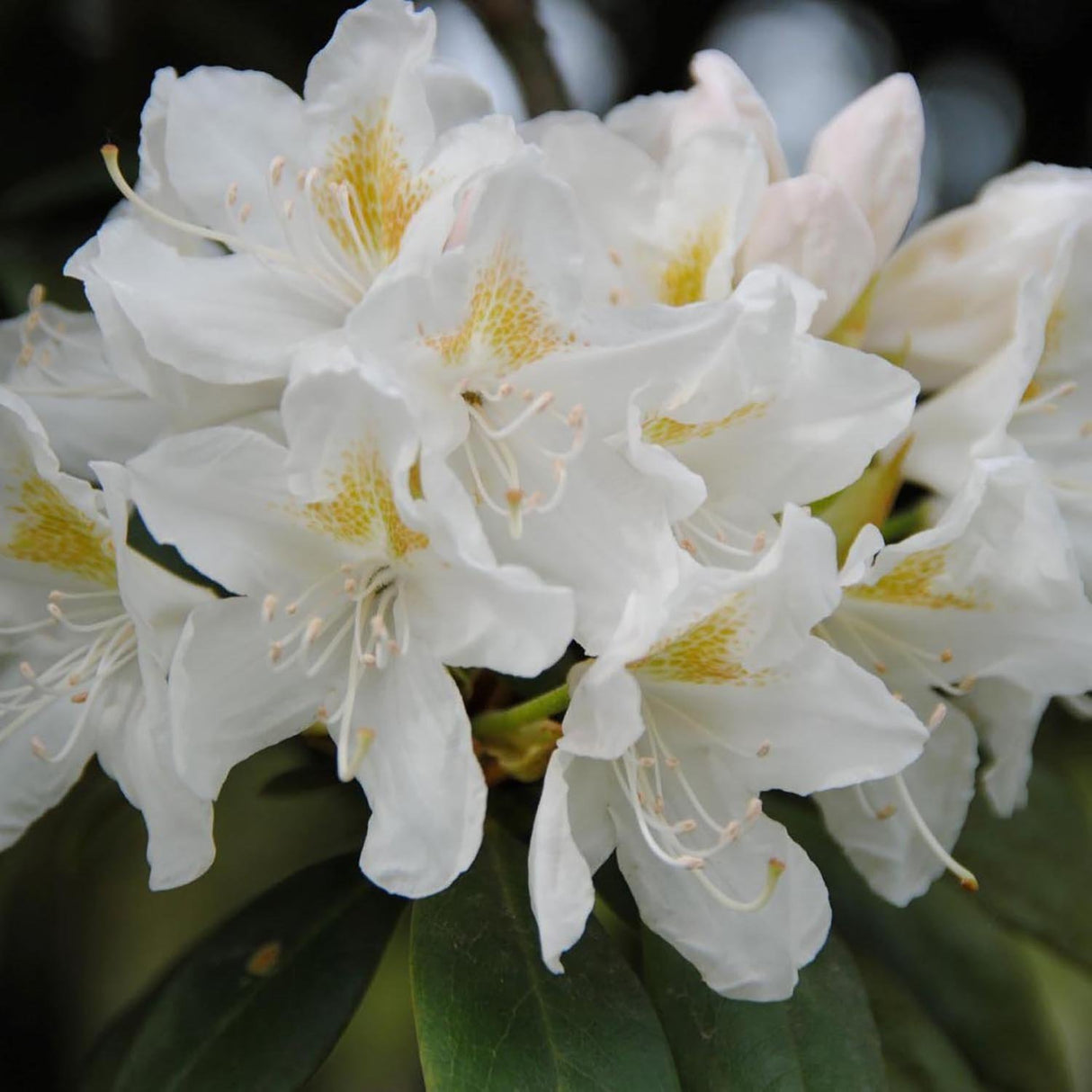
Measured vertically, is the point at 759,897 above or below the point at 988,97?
above

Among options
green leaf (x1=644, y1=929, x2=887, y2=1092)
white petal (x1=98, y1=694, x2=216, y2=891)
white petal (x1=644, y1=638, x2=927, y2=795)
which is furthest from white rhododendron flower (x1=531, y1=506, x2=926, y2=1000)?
white petal (x1=98, y1=694, x2=216, y2=891)

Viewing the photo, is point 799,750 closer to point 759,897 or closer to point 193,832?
point 759,897

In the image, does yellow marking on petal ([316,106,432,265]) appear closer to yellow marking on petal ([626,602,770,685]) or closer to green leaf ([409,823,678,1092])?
yellow marking on petal ([626,602,770,685])

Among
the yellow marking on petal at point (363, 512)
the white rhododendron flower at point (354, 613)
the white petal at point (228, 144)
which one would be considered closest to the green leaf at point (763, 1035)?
the white rhododendron flower at point (354, 613)

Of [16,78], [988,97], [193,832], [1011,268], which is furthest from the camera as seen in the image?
[988,97]

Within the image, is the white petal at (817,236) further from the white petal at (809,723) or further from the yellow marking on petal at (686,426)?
the white petal at (809,723)

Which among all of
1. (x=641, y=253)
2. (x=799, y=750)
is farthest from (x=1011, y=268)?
(x=799, y=750)
